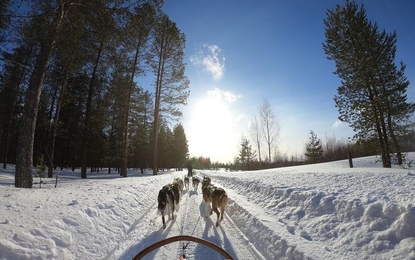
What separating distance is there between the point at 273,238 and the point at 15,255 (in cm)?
459

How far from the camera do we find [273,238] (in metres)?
4.71

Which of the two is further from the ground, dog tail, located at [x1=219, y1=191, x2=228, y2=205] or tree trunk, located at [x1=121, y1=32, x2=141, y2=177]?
tree trunk, located at [x1=121, y1=32, x2=141, y2=177]

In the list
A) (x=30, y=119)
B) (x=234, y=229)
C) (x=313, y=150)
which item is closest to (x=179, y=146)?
(x=313, y=150)

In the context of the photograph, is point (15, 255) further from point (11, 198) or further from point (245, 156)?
point (245, 156)

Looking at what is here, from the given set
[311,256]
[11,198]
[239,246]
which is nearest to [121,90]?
[11,198]

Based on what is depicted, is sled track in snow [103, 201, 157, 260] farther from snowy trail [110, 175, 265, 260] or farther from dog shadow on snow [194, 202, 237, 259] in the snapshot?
dog shadow on snow [194, 202, 237, 259]

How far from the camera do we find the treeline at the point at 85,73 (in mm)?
7844

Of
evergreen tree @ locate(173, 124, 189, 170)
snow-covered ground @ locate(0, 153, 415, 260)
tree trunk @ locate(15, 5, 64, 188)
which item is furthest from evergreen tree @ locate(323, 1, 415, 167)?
evergreen tree @ locate(173, 124, 189, 170)

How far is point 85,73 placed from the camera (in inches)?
→ 758

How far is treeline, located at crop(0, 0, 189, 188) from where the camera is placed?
784 centimetres

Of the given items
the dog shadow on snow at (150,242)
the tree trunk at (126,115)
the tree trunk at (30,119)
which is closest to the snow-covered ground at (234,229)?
the dog shadow on snow at (150,242)

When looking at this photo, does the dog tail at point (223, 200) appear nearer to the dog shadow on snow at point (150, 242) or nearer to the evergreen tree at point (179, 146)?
the dog shadow on snow at point (150, 242)

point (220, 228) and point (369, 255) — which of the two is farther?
point (220, 228)

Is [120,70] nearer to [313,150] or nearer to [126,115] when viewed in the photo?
[126,115]
